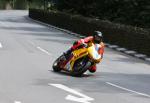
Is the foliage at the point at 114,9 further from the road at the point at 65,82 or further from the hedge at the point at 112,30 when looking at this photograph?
the road at the point at 65,82

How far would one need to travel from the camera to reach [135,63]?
25.3 m

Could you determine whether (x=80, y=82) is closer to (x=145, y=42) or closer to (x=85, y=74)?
(x=85, y=74)

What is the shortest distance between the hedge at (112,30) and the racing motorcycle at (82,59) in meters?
11.2

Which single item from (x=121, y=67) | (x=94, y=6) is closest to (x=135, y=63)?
(x=121, y=67)

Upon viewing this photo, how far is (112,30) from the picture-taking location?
35.7 metres

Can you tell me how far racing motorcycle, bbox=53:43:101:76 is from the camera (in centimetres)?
1759

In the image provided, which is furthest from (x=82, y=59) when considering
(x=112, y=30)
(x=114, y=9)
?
(x=114, y=9)

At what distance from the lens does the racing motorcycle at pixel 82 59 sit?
17.6 metres

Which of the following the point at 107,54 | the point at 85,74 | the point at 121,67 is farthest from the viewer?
the point at 107,54

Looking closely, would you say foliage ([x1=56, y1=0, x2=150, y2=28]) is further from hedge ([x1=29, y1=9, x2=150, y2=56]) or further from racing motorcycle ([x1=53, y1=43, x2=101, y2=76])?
racing motorcycle ([x1=53, y1=43, x2=101, y2=76])

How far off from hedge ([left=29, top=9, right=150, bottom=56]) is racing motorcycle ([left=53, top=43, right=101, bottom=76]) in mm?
11157

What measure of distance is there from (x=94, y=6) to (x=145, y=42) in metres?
23.8

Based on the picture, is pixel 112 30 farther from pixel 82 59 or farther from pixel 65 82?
pixel 65 82

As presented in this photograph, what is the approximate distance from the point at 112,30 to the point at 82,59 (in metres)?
18.1
